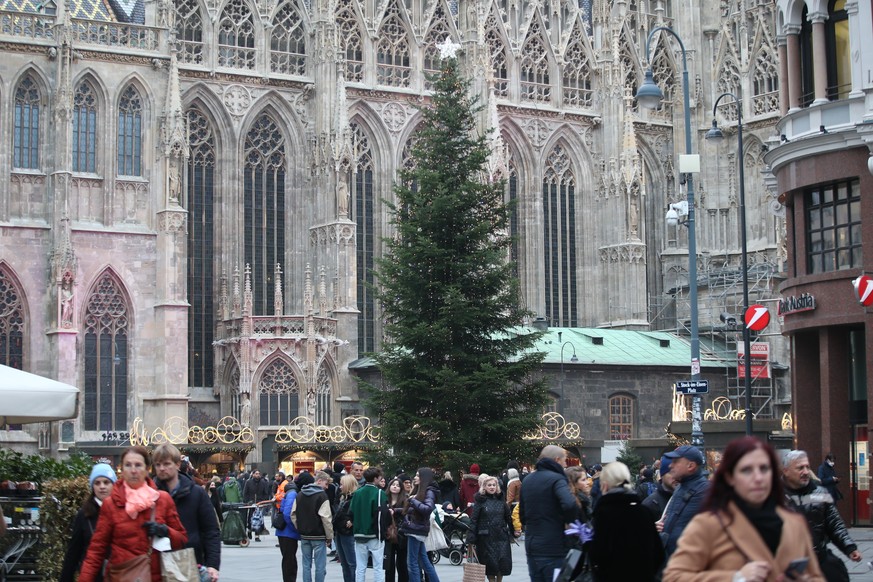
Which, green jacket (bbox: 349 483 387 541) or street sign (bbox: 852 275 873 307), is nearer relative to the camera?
green jacket (bbox: 349 483 387 541)

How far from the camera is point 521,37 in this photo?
6225cm

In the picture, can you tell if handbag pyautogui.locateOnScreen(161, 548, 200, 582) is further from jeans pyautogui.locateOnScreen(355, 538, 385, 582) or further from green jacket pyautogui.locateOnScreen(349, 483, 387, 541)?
jeans pyautogui.locateOnScreen(355, 538, 385, 582)

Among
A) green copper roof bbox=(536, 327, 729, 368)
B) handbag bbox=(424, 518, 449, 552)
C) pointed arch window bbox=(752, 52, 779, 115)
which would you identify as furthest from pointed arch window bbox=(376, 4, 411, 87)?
handbag bbox=(424, 518, 449, 552)

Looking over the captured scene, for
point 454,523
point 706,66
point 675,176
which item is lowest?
point 454,523

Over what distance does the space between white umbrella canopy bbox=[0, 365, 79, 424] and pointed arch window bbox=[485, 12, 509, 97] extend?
45285mm

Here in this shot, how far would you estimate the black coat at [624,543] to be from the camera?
10.3 meters

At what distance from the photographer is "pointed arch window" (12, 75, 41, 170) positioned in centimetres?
4984

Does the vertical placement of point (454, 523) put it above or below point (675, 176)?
below

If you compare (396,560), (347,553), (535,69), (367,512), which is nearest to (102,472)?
(367,512)

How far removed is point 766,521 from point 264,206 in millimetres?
50295

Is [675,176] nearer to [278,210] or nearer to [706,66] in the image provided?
[706,66]

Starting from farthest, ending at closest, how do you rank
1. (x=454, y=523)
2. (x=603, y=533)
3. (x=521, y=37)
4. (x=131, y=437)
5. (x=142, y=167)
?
(x=521, y=37), (x=142, y=167), (x=131, y=437), (x=454, y=523), (x=603, y=533)

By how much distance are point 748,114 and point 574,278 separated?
10.3 m

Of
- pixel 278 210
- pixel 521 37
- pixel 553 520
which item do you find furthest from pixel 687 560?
pixel 521 37
